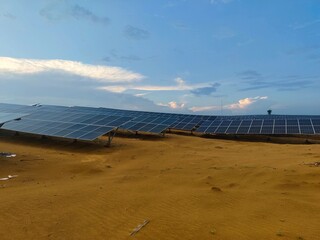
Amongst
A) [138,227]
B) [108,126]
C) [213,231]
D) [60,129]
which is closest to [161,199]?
[138,227]

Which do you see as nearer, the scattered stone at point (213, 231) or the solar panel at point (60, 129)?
the scattered stone at point (213, 231)

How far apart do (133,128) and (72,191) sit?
17523 mm

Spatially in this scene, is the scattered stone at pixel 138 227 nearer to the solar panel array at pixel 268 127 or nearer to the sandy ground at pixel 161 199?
the sandy ground at pixel 161 199

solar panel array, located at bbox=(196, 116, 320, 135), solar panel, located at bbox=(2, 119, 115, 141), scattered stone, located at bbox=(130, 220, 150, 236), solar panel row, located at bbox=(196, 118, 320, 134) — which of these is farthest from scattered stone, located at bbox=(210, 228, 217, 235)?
solar panel row, located at bbox=(196, 118, 320, 134)

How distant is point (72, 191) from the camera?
31.8 ft

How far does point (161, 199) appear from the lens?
28.7 ft

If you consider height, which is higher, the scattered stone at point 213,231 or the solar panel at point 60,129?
the solar panel at point 60,129

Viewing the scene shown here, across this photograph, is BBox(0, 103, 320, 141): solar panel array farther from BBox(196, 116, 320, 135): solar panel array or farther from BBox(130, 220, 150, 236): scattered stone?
BBox(130, 220, 150, 236): scattered stone

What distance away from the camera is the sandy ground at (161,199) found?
655 centimetres

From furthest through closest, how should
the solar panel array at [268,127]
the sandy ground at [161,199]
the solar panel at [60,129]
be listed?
the solar panel array at [268,127] → the solar panel at [60,129] → the sandy ground at [161,199]

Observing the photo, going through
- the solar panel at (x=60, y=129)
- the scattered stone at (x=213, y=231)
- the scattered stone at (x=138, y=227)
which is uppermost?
the solar panel at (x=60, y=129)

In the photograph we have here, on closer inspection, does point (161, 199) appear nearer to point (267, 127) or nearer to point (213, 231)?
point (213, 231)

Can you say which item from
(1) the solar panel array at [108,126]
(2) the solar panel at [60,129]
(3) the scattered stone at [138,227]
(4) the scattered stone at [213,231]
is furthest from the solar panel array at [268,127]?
(3) the scattered stone at [138,227]

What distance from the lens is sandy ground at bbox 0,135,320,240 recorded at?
258 inches
